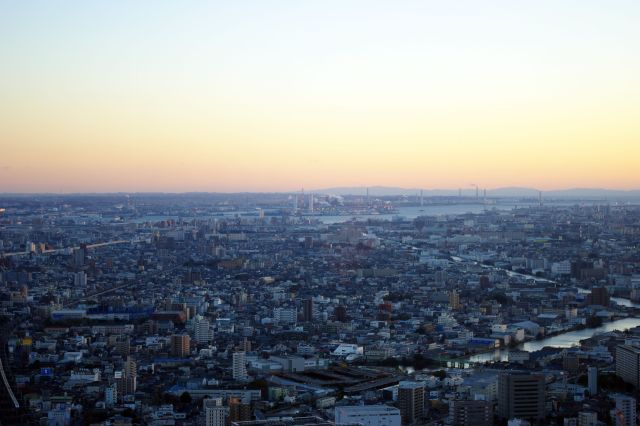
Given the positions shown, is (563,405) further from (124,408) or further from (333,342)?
(333,342)

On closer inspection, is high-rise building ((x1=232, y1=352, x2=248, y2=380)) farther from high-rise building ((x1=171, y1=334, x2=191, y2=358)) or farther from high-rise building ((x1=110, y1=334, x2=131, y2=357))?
high-rise building ((x1=110, y1=334, x2=131, y2=357))

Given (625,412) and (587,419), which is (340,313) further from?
(587,419)

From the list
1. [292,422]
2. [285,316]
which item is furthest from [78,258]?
[292,422]

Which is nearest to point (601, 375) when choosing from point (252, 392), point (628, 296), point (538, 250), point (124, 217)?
point (252, 392)

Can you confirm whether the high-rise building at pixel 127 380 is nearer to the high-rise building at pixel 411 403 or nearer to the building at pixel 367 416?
the high-rise building at pixel 411 403

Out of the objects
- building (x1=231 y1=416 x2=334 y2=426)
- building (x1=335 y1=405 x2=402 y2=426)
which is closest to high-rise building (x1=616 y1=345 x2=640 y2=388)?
building (x1=335 y1=405 x2=402 y2=426)

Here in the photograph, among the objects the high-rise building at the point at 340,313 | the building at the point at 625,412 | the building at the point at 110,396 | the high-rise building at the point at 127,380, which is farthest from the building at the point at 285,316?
the building at the point at 625,412
